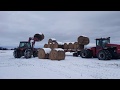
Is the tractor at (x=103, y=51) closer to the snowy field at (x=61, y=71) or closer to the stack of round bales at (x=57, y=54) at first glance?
the stack of round bales at (x=57, y=54)

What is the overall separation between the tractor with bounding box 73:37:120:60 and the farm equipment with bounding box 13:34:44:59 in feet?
16.4

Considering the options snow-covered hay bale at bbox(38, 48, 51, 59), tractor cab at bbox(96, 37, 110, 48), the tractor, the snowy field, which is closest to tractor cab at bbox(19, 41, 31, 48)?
snow-covered hay bale at bbox(38, 48, 51, 59)

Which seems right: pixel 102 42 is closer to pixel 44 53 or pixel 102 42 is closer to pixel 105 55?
pixel 105 55

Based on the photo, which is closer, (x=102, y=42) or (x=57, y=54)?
(x=57, y=54)

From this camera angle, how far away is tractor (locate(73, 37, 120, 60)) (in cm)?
1439

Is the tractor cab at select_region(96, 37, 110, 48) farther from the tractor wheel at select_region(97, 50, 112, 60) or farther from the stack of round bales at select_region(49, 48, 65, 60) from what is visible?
the stack of round bales at select_region(49, 48, 65, 60)

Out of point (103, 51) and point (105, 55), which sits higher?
point (103, 51)

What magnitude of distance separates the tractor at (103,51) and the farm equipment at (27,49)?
4.99 m

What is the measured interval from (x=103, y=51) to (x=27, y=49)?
275 inches

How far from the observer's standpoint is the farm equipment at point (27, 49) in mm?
16925

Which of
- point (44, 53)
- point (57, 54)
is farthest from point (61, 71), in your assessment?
point (44, 53)

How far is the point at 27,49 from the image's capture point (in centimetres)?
1700
